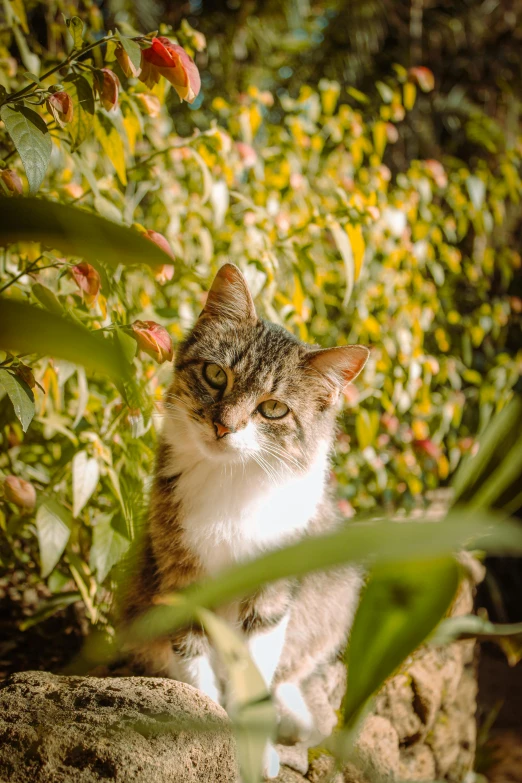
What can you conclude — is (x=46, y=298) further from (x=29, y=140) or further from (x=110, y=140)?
(x=110, y=140)

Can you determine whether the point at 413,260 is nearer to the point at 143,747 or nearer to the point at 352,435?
the point at 352,435

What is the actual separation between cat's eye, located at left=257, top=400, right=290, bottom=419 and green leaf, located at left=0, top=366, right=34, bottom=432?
0.66 meters

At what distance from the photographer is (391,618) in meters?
0.60

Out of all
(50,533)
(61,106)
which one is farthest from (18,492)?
(61,106)

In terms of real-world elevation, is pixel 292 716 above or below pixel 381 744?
above

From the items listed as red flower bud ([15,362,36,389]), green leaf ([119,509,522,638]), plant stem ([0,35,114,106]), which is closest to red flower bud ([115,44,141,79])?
plant stem ([0,35,114,106])

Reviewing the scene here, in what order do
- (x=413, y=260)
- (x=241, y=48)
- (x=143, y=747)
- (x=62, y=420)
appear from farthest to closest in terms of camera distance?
(x=241, y=48) → (x=413, y=260) → (x=62, y=420) → (x=143, y=747)

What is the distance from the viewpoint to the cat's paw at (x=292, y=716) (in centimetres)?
175

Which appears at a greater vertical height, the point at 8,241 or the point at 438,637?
the point at 8,241

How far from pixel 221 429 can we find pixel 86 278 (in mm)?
496

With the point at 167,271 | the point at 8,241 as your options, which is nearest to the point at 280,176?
the point at 167,271

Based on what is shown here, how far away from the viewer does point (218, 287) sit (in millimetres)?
1820

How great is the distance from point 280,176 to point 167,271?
1570 mm

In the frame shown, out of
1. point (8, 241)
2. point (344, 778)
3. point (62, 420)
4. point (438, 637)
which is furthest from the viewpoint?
point (62, 420)
